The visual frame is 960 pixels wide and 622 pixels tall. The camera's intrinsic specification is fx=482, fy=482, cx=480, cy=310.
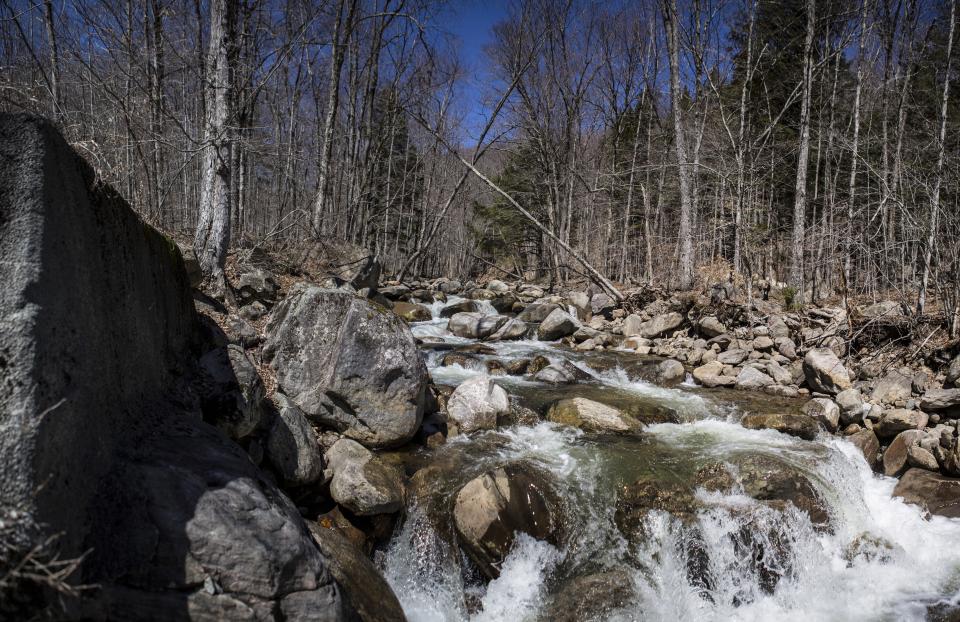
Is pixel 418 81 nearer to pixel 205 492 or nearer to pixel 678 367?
pixel 678 367

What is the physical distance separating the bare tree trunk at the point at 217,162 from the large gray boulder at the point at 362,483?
13.2ft

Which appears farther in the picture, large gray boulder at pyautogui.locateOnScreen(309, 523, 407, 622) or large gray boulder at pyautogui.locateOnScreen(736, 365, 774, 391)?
large gray boulder at pyautogui.locateOnScreen(736, 365, 774, 391)

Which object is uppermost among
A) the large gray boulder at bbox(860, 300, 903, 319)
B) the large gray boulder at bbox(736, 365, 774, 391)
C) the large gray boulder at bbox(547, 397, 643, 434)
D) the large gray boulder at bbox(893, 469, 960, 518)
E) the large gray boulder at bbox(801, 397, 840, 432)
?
the large gray boulder at bbox(860, 300, 903, 319)

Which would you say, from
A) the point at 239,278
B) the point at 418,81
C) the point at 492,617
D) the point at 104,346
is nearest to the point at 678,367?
the point at 492,617

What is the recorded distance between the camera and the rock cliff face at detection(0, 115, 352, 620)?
191 centimetres

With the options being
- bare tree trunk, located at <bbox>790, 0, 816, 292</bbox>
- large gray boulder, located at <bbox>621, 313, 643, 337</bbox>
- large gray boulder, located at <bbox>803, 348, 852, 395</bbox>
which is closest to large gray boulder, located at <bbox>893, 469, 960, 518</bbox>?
large gray boulder, located at <bbox>803, 348, 852, 395</bbox>

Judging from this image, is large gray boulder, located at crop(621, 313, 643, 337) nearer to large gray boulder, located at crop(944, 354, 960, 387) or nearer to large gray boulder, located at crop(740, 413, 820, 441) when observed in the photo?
large gray boulder, located at crop(740, 413, 820, 441)

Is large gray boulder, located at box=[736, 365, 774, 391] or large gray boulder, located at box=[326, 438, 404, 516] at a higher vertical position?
large gray boulder, located at box=[736, 365, 774, 391]

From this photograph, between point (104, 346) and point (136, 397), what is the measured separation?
476 mm

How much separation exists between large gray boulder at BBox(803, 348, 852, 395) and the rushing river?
174 cm

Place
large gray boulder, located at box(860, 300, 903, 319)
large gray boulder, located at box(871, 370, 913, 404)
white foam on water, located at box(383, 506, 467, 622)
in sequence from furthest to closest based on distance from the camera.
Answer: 1. large gray boulder, located at box(860, 300, 903, 319)
2. large gray boulder, located at box(871, 370, 913, 404)
3. white foam on water, located at box(383, 506, 467, 622)

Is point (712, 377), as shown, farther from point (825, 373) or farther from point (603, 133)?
point (603, 133)

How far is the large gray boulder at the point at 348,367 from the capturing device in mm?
5148

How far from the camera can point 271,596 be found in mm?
2369
